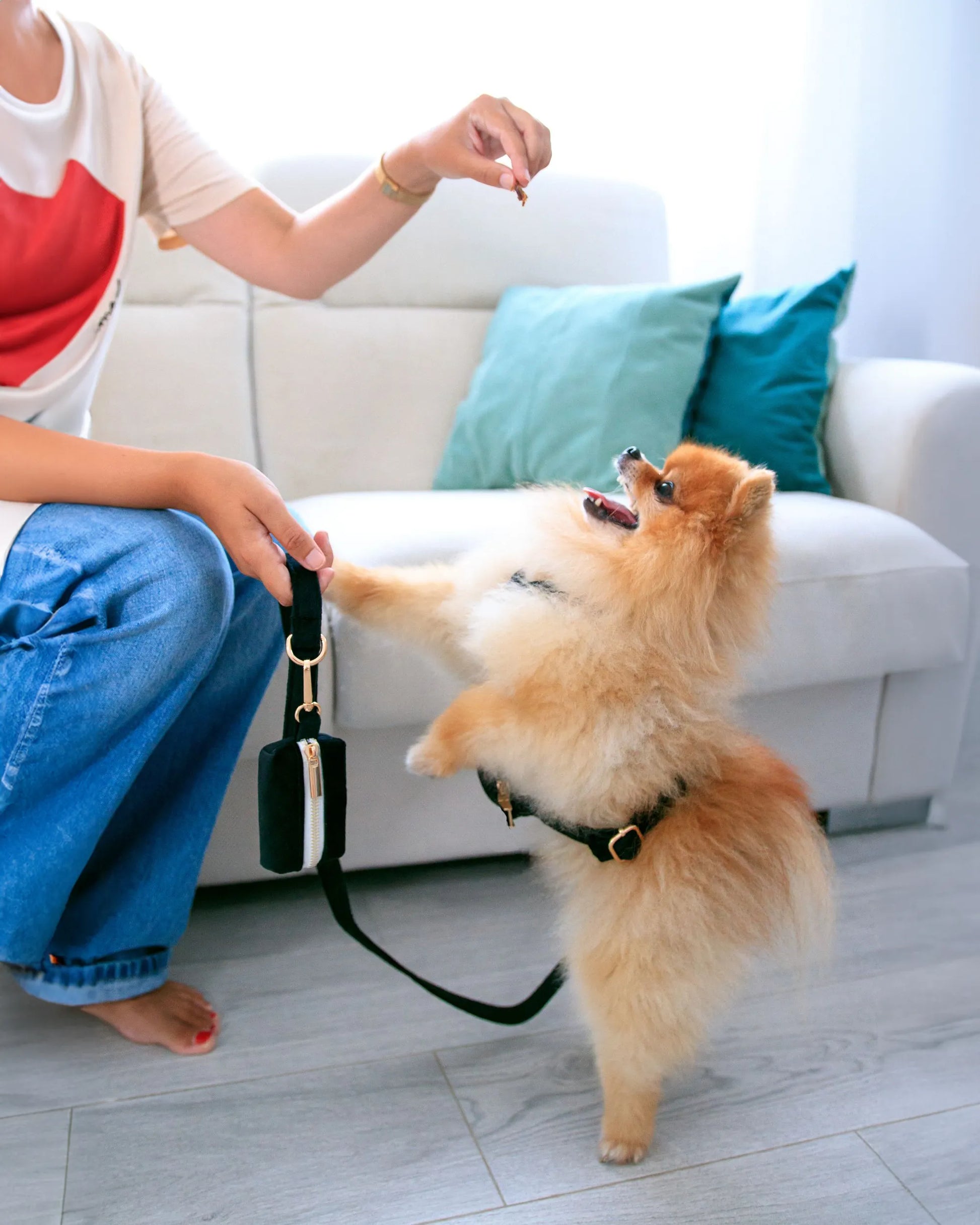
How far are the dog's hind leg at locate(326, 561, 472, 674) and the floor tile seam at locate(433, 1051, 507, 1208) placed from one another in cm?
46

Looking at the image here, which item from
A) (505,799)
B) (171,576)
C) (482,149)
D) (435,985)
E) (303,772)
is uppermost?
(482,149)

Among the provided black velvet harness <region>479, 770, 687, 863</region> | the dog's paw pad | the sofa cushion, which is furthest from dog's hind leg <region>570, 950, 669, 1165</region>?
the sofa cushion

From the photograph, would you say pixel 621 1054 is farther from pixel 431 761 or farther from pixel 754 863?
pixel 431 761

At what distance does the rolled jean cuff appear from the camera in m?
1.12

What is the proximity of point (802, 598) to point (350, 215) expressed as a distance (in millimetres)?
801

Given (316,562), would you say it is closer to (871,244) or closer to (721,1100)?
(721,1100)

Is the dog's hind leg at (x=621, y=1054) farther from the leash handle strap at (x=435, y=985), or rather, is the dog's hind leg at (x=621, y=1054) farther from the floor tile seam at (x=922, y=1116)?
the floor tile seam at (x=922, y=1116)

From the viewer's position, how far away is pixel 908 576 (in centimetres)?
148

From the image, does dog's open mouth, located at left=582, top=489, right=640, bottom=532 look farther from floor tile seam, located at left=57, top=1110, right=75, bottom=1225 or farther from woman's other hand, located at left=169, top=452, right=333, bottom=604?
floor tile seam, located at left=57, top=1110, right=75, bottom=1225

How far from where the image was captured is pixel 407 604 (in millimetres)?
1171

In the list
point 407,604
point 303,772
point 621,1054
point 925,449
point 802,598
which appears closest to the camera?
point 303,772

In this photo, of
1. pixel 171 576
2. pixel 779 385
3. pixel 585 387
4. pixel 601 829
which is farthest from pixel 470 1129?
pixel 779 385

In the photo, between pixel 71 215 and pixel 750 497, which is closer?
pixel 750 497

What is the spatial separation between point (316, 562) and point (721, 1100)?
74 cm
